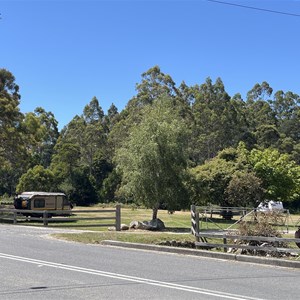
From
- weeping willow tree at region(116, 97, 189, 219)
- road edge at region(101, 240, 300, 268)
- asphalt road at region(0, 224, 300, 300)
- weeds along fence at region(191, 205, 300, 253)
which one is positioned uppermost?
weeping willow tree at region(116, 97, 189, 219)

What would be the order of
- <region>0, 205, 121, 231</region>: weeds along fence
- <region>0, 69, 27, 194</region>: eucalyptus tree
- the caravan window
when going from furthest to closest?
<region>0, 69, 27, 194</region>: eucalyptus tree
the caravan window
<region>0, 205, 121, 231</region>: weeds along fence

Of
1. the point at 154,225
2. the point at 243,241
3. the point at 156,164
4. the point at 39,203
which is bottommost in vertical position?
the point at 154,225

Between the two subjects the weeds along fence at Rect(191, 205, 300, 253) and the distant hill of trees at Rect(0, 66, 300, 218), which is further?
the distant hill of trees at Rect(0, 66, 300, 218)

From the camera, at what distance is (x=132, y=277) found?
31.6 feet

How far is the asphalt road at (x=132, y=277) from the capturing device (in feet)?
26.1

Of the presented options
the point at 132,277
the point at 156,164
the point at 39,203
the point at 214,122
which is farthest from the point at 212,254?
the point at 214,122

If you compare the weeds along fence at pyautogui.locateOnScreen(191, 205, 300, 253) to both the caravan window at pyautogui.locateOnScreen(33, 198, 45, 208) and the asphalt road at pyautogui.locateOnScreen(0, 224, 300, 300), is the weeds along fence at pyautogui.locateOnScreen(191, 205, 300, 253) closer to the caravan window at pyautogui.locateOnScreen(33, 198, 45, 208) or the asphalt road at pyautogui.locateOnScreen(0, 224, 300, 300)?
the asphalt road at pyautogui.locateOnScreen(0, 224, 300, 300)

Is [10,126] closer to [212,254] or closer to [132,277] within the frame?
[212,254]

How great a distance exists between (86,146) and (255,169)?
52359 mm

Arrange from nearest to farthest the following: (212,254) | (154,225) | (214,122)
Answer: (212,254) → (154,225) → (214,122)

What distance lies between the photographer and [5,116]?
1527 inches

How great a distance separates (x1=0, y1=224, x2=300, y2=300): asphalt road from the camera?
7.96 metres

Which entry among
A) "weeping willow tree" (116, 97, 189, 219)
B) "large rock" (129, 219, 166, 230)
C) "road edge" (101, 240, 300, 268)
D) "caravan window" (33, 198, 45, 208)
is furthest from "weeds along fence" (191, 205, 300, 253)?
"caravan window" (33, 198, 45, 208)

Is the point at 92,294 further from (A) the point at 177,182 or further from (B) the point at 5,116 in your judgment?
(B) the point at 5,116
